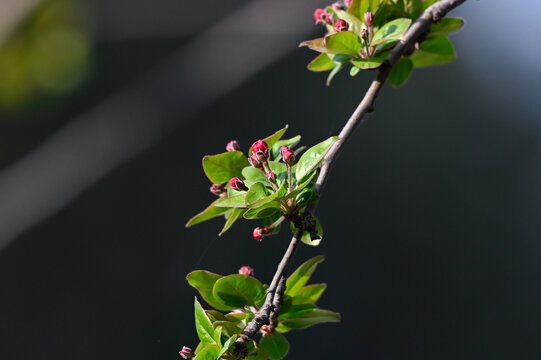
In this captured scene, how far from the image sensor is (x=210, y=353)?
46 cm

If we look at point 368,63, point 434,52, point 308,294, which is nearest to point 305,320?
point 308,294

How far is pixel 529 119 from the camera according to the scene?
506cm

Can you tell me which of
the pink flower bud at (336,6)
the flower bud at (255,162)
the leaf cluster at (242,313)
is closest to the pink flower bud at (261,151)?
the flower bud at (255,162)

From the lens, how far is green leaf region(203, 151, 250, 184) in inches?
22.0

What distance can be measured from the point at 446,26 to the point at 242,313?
0.43m

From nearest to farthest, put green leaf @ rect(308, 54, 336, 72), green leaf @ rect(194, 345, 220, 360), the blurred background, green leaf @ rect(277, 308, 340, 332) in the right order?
1. green leaf @ rect(194, 345, 220, 360)
2. green leaf @ rect(277, 308, 340, 332)
3. green leaf @ rect(308, 54, 336, 72)
4. the blurred background

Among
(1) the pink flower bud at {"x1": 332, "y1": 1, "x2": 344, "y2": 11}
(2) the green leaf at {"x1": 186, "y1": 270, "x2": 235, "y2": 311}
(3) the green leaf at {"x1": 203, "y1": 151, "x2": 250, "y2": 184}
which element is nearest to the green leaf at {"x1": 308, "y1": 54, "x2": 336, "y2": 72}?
(1) the pink flower bud at {"x1": 332, "y1": 1, "x2": 344, "y2": 11}

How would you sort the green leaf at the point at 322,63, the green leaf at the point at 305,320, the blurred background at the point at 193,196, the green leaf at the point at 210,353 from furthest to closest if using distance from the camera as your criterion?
1. the blurred background at the point at 193,196
2. the green leaf at the point at 322,63
3. the green leaf at the point at 305,320
4. the green leaf at the point at 210,353

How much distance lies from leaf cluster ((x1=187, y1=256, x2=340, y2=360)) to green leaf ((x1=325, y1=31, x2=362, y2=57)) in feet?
0.74

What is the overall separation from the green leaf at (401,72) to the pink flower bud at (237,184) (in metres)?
0.29

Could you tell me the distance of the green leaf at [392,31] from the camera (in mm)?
555

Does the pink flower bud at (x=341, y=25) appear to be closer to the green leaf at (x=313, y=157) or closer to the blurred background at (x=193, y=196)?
the green leaf at (x=313, y=157)

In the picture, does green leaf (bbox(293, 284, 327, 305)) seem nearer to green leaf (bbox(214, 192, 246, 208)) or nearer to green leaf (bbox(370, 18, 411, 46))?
green leaf (bbox(214, 192, 246, 208))

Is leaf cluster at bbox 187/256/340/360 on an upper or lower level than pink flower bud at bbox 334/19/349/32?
lower
